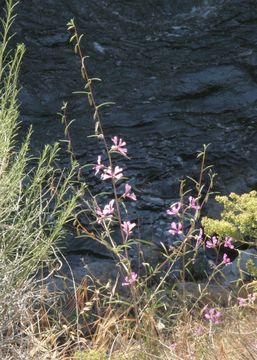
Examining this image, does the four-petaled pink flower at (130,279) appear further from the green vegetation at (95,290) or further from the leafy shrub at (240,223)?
the leafy shrub at (240,223)

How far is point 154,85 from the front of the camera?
6.71m

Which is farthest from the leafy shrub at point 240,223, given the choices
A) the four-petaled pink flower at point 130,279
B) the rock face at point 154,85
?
the rock face at point 154,85

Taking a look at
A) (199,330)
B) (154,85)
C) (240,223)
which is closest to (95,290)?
(199,330)

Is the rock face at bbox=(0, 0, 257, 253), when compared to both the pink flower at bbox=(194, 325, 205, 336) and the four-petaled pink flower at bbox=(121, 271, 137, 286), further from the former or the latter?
the four-petaled pink flower at bbox=(121, 271, 137, 286)

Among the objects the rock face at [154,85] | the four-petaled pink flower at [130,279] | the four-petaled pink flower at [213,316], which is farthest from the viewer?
the rock face at [154,85]

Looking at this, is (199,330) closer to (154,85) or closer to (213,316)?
(213,316)

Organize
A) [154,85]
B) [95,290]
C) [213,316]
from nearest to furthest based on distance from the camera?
1. [213,316]
2. [95,290]
3. [154,85]

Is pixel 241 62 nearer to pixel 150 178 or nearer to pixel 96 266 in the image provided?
pixel 150 178

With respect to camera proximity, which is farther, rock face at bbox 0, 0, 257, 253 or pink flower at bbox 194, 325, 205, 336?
rock face at bbox 0, 0, 257, 253

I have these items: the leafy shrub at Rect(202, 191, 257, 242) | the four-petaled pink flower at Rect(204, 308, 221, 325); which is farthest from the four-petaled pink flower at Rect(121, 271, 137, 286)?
the leafy shrub at Rect(202, 191, 257, 242)

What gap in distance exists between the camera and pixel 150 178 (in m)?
5.91

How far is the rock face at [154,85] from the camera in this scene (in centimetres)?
599

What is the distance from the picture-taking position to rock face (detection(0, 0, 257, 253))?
5992 mm

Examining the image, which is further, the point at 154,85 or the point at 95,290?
the point at 154,85
